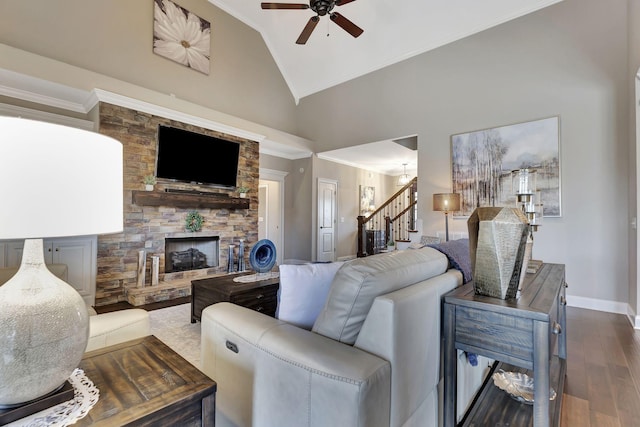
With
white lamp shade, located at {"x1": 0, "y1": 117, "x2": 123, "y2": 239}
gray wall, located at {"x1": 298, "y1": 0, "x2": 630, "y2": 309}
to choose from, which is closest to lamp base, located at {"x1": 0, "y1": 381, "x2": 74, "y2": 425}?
white lamp shade, located at {"x1": 0, "y1": 117, "x2": 123, "y2": 239}

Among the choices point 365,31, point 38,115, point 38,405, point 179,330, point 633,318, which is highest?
point 365,31

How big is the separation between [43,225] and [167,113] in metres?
4.37

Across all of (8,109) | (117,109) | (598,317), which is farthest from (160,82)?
(598,317)

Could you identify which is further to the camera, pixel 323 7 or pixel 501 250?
pixel 323 7

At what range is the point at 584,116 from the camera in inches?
148

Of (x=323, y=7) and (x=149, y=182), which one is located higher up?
(x=323, y=7)

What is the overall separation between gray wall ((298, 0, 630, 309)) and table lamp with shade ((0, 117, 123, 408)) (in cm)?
494

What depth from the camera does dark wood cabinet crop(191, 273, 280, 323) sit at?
8.54ft

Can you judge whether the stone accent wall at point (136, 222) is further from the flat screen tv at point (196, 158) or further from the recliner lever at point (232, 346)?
the recliner lever at point (232, 346)

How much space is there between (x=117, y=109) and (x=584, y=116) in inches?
242

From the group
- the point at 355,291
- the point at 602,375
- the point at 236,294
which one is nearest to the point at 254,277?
the point at 236,294

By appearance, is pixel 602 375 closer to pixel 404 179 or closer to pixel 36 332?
pixel 36 332

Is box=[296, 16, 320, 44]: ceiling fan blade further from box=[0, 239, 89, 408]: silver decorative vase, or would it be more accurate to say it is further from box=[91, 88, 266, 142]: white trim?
box=[0, 239, 89, 408]: silver decorative vase

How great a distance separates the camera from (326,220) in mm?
7117
